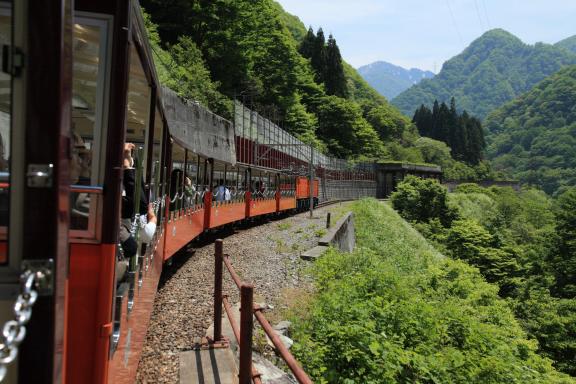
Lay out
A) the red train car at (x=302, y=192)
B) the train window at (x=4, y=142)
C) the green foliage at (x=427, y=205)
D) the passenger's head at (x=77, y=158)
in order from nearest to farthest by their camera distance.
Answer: the train window at (x=4, y=142), the passenger's head at (x=77, y=158), the red train car at (x=302, y=192), the green foliage at (x=427, y=205)

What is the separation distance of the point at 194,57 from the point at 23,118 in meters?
33.8

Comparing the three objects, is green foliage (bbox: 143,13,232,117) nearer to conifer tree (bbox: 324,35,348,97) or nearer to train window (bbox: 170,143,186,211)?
train window (bbox: 170,143,186,211)

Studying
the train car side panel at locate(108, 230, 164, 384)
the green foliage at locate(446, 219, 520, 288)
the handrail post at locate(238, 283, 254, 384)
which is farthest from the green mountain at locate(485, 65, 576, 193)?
the handrail post at locate(238, 283, 254, 384)

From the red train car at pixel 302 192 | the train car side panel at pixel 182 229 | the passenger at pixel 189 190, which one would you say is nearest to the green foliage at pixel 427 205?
the red train car at pixel 302 192

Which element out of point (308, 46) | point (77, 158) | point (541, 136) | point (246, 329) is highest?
point (308, 46)

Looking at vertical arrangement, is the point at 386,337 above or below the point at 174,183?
below

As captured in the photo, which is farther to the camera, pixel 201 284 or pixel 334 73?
pixel 334 73

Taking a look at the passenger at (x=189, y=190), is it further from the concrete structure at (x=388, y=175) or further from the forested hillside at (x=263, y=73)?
the concrete structure at (x=388, y=175)

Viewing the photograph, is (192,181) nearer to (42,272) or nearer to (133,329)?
(133,329)

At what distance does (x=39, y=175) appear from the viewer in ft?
4.90

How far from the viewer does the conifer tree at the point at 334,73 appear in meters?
83.7

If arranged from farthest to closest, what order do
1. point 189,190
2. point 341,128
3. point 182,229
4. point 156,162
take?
point 341,128, point 189,190, point 182,229, point 156,162

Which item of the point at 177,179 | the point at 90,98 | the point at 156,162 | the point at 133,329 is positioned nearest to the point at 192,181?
the point at 177,179

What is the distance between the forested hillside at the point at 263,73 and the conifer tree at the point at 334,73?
0.17 metres
